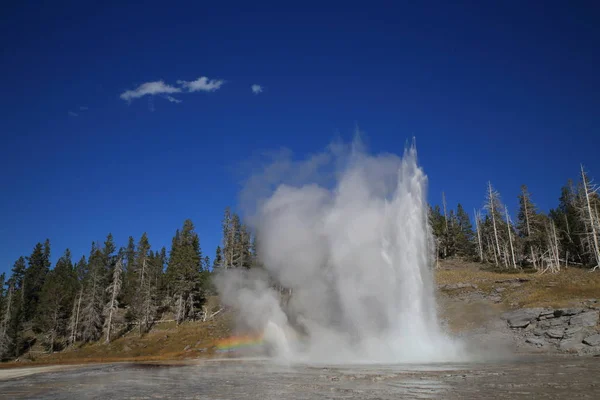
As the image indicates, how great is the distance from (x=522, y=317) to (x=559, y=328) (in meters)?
4.14

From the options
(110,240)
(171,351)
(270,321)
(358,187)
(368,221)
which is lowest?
(171,351)

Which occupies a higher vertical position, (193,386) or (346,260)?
(346,260)

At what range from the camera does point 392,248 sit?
30906 millimetres

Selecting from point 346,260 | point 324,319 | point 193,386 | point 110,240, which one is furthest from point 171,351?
point 110,240

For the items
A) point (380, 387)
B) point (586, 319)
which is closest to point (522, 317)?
point (586, 319)

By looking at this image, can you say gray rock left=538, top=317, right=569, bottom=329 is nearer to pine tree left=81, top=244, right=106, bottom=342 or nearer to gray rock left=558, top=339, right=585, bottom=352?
gray rock left=558, top=339, right=585, bottom=352

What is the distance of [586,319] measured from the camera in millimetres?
32469

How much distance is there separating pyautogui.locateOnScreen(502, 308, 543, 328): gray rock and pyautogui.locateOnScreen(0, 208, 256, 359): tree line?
121ft

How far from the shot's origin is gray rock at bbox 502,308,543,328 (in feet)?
120

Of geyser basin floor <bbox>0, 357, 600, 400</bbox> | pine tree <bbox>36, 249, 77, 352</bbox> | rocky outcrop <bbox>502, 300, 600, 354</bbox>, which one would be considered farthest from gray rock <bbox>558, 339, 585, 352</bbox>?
pine tree <bbox>36, 249, 77, 352</bbox>

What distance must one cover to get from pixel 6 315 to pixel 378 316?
6667 cm

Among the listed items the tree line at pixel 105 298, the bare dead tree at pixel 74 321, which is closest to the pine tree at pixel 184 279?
the tree line at pixel 105 298

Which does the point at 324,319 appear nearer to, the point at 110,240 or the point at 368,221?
the point at 368,221

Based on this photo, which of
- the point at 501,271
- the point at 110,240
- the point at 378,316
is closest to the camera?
the point at 378,316
